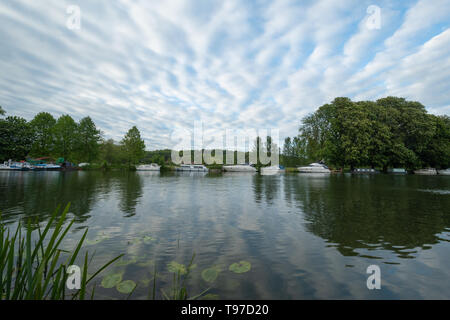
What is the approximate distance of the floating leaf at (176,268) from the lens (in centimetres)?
391

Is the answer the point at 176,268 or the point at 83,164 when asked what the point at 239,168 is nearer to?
the point at 83,164

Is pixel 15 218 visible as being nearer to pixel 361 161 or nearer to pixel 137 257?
pixel 137 257

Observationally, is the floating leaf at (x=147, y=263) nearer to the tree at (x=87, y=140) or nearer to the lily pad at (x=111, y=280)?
the lily pad at (x=111, y=280)

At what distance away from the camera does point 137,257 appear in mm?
4484

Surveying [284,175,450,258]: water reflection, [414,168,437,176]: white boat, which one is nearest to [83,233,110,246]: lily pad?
[284,175,450,258]: water reflection

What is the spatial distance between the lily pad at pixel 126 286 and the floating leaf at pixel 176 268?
0.71 metres

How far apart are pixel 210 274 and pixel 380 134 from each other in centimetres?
5235

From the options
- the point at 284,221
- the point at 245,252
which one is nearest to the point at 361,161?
the point at 284,221

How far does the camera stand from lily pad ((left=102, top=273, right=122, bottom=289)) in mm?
3467

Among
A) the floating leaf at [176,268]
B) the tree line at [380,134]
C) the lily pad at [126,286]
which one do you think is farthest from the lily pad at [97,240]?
the tree line at [380,134]

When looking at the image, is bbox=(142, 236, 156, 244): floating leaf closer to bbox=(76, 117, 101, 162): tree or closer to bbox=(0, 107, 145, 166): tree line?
bbox=(0, 107, 145, 166): tree line
